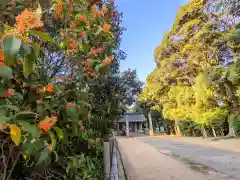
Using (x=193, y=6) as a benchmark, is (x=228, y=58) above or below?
below

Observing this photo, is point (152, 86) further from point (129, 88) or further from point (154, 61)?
point (129, 88)

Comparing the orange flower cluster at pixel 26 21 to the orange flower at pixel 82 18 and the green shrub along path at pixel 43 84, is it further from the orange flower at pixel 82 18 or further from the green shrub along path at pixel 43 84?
the orange flower at pixel 82 18

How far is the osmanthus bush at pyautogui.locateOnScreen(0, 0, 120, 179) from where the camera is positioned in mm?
842

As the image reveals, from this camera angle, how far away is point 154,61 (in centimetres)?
2061

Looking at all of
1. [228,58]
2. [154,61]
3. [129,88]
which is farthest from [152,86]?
[129,88]

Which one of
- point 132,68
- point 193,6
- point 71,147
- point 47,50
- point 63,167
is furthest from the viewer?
Answer: point 193,6

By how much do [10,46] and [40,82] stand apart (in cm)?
59

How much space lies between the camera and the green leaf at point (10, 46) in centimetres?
72

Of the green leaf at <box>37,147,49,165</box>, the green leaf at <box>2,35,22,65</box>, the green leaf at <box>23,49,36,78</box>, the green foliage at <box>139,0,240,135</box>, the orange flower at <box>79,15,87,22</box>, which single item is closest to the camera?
the green leaf at <box>2,35,22,65</box>

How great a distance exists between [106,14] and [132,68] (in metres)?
4.40

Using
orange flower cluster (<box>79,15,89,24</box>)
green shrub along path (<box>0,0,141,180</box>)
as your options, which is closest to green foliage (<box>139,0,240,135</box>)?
green shrub along path (<box>0,0,141,180</box>)

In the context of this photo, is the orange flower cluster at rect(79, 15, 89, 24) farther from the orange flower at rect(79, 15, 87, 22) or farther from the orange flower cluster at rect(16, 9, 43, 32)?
the orange flower cluster at rect(16, 9, 43, 32)

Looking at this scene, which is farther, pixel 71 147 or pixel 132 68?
pixel 132 68

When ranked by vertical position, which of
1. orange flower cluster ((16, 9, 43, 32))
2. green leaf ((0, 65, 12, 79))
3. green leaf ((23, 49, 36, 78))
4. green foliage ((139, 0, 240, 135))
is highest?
green foliage ((139, 0, 240, 135))
